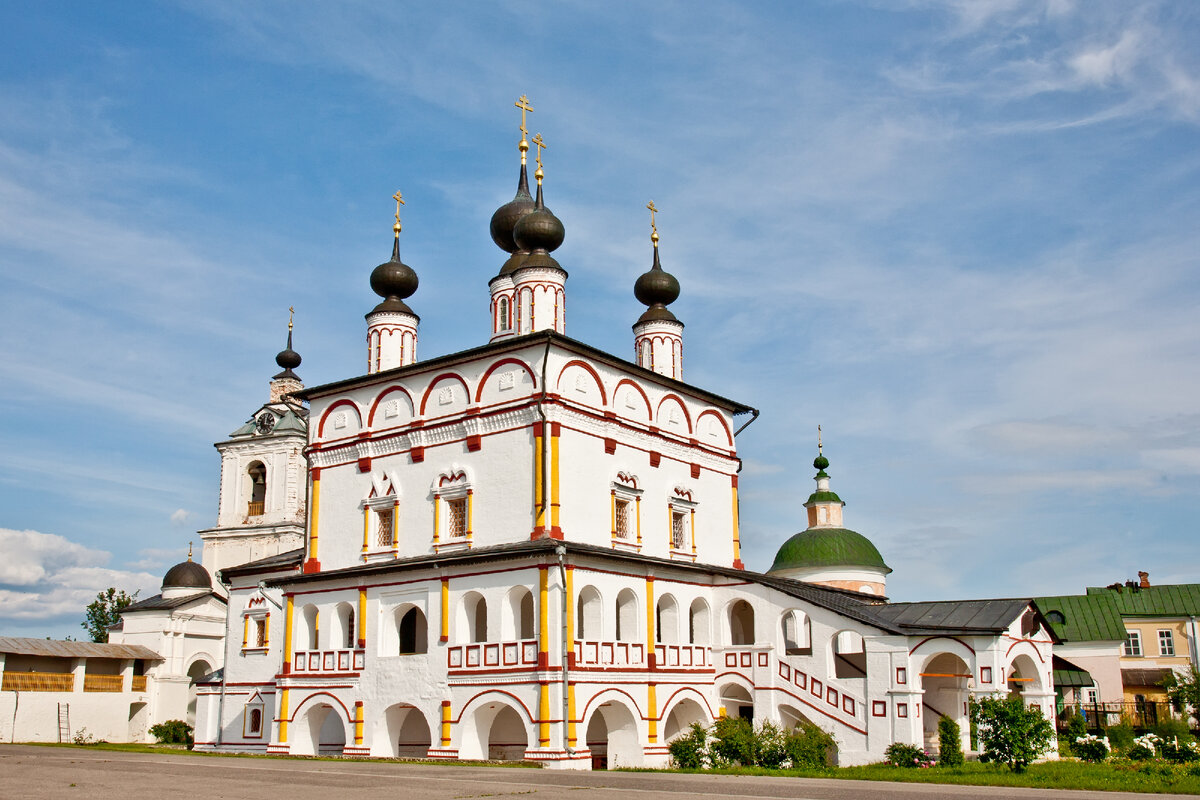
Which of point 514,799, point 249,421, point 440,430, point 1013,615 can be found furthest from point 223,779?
point 249,421

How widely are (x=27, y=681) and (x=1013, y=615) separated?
28.6 meters

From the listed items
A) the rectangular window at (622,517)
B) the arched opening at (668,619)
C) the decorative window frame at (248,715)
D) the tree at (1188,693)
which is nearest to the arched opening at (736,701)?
the arched opening at (668,619)

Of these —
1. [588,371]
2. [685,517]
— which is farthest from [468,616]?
[685,517]

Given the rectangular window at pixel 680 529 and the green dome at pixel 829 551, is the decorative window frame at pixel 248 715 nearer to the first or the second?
the rectangular window at pixel 680 529

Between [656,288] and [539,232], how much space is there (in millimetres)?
4427

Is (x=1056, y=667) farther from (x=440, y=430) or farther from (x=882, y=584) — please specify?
(x=440, y=430)

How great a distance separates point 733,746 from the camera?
18984 mm

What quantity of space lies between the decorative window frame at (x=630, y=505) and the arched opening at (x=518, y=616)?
2.46 metres

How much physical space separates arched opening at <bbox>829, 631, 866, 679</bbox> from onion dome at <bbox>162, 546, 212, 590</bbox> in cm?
2349

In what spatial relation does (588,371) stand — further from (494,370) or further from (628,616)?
(628,616)

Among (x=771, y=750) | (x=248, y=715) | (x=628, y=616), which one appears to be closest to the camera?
(x=771, y=750)

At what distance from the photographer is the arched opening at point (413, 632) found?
25.0m

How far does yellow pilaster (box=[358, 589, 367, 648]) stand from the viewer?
2398 centimetres

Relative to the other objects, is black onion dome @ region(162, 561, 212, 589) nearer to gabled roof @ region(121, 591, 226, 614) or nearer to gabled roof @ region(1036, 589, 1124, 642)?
gabled roof @ region(121, 591, 226, 614)
